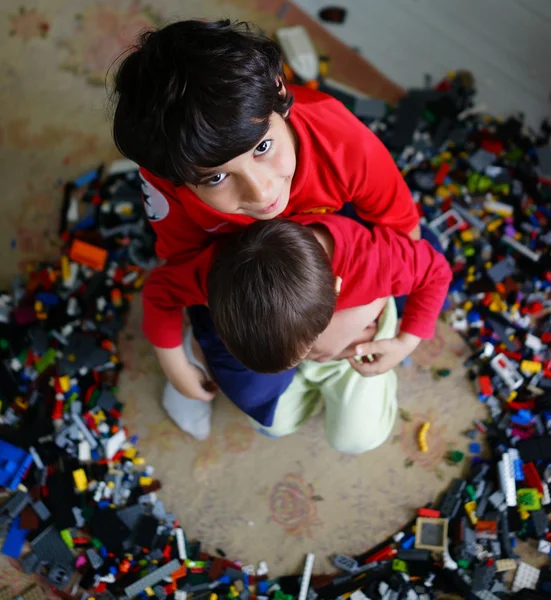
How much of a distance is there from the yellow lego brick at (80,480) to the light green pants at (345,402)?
394mm

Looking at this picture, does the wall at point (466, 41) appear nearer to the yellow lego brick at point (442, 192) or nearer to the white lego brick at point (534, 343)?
the yellow lego brick at point (442, 192)

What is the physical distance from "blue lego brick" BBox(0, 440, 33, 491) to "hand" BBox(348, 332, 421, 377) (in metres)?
0.74

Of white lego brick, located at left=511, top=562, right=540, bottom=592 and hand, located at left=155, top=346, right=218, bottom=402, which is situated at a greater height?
white lego brick, located at left=511, top=562, right=540, bottom=592

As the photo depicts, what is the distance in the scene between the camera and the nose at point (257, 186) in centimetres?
73

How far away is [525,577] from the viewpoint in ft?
3.83

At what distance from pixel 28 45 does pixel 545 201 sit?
4.73 ft

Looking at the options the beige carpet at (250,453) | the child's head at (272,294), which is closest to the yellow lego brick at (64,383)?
the beige carpet at (250,453)

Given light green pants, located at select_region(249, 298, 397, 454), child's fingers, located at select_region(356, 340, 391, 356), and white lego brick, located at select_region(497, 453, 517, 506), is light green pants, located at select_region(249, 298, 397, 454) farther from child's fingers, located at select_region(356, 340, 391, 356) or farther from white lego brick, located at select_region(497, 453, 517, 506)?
white lego brick, located at select_region(497, 453, 517, 506)

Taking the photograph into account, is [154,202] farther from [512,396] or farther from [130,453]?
[512,396]

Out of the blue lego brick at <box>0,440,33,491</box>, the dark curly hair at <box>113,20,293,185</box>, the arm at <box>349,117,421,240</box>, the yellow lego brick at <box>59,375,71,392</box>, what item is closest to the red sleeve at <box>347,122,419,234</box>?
the arm at <box>349,117,421,240</box>

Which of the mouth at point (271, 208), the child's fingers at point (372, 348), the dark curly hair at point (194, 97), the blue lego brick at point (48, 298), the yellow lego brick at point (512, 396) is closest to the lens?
the dark curly hair at point (194, 97)

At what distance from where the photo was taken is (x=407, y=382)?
1.32 metres

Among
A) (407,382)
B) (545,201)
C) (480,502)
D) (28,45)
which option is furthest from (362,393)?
(28,45)

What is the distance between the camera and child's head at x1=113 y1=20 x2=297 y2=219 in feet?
2.20
